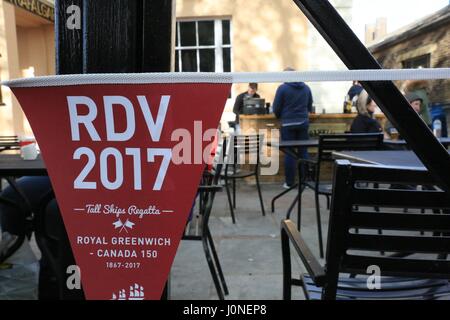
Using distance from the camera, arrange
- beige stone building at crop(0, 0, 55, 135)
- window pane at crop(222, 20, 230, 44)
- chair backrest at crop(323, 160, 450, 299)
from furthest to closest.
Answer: window pane at crop(222, 20, 230, 44)
beige stone building at crop(0, 0, 55, 135)
chair backrest at crop(323, 160, 450, 299)

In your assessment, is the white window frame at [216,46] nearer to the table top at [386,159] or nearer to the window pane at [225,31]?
the window pane at [225,31]

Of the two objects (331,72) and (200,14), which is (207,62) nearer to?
(200,14)

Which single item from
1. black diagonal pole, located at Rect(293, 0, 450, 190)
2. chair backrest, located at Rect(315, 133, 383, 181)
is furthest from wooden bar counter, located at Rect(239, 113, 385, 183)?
black diagonal pole, located at Rect(293, 0, 450, 190)

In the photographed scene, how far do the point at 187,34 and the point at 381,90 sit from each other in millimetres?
8011

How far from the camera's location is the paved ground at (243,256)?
8.35 ft

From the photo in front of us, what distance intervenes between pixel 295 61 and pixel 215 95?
7.70 m

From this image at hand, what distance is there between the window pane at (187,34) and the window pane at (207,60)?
0.30 meters

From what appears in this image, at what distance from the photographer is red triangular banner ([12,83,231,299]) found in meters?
0.87

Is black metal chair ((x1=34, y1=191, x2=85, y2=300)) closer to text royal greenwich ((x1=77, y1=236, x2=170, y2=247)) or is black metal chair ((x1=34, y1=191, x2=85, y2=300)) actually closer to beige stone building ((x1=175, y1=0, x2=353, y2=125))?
text royal greenwich ((x1=77, y1=236, x2=170, y2=247))

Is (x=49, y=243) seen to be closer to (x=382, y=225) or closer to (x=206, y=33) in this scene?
(x=382, y=225)

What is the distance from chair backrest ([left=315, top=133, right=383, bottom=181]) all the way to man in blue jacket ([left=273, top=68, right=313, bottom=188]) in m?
2.00

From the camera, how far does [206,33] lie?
27.4 ft

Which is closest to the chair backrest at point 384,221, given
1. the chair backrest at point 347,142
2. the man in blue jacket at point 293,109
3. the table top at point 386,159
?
the table top at point 386,159
